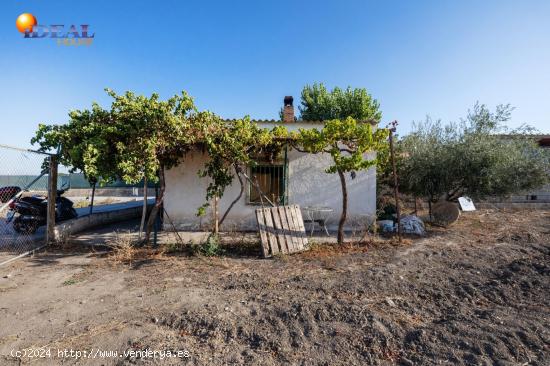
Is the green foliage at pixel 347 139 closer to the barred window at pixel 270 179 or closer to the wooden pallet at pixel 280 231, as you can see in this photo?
the wooden pallet at pixel 280 231

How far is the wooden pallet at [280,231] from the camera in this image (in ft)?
18.9

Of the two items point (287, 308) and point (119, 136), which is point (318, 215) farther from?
point (119, 136)

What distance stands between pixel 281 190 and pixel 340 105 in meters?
13.3

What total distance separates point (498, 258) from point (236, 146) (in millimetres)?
5766

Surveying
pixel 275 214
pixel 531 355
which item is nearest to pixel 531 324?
pixel 531 355

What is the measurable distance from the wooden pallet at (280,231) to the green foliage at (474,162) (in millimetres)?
5006

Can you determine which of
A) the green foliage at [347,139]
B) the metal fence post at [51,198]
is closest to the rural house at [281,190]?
the green foliage at [347,139]

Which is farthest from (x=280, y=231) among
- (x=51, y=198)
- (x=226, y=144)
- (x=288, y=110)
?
(x=51, y=198)

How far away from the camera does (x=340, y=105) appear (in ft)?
63.9

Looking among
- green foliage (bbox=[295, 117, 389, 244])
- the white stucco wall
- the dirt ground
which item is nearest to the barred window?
the white stucco wall

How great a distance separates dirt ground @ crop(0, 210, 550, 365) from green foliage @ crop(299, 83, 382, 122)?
48.6 feet

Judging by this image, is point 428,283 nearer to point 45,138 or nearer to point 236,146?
point 236,146

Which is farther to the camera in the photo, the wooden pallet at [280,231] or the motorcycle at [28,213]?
the motorcycle at [28,213]

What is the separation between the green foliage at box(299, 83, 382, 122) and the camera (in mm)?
19188
